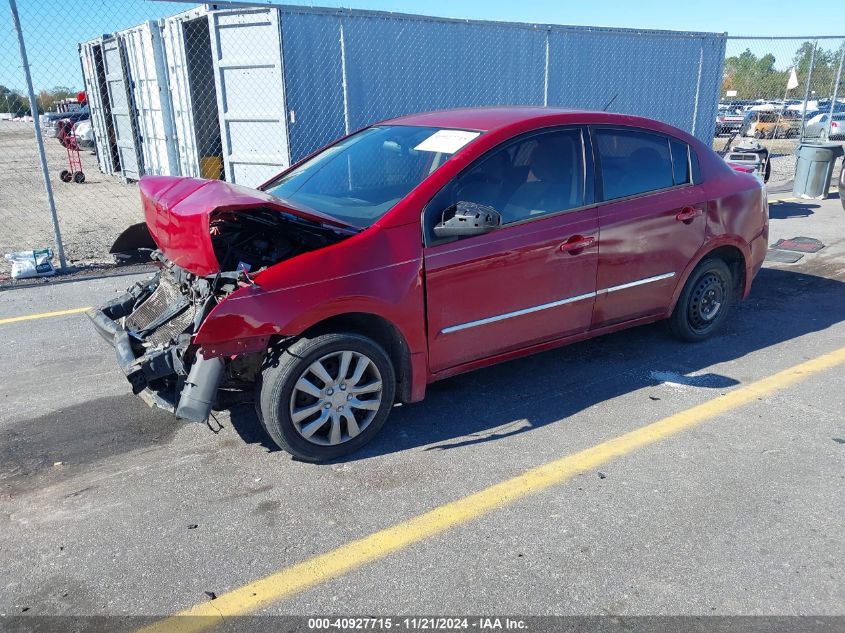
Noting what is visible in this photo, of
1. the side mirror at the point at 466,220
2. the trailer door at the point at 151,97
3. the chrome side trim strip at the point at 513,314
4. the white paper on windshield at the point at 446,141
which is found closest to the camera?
the side mirror at the point at 466,220

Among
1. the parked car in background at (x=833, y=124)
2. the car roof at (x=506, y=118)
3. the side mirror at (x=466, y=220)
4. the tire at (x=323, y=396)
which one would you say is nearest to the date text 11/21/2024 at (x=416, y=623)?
the tire at (x=323, y=396)

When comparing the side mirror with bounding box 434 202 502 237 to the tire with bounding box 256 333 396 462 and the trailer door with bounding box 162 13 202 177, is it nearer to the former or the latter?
the tire with bounding box 256 333 396 462

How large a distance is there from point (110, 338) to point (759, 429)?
380 centimetres

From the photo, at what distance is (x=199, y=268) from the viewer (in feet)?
11.6

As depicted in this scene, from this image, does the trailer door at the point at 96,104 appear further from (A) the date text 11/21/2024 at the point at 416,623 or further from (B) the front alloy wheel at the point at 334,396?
(A) the date text 11/21/2024 at the point at 416,623

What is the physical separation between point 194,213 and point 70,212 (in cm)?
984

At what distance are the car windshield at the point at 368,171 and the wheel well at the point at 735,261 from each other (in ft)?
7.64

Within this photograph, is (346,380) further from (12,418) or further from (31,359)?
(31,359)

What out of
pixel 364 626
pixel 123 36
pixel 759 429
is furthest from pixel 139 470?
pixel 123 36

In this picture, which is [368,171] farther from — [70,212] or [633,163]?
[70,212]

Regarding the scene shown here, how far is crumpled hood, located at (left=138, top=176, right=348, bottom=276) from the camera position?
3.39 m

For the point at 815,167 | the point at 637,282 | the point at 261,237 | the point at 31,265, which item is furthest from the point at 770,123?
the point at 261,237

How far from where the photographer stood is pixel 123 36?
13.1 m

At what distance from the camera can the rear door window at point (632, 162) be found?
445 cm
